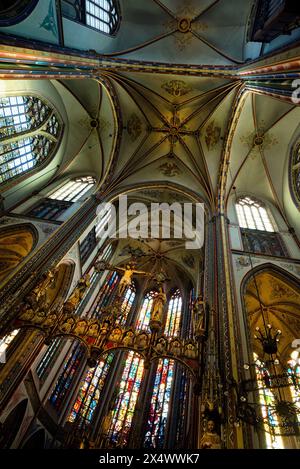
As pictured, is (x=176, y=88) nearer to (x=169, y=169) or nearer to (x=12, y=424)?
(x=169, y=169)

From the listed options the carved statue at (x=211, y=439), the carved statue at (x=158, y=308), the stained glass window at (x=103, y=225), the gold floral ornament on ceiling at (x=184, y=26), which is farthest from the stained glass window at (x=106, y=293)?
Answer: the gold floral ornament on ceiling at (x=184, y=26)

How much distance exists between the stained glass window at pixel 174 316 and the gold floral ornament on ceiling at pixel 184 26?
48.2ft

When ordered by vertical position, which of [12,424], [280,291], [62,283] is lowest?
[12,424]

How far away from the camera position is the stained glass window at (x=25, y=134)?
10961 mm

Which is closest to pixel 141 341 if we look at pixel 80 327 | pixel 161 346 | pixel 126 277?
pixel 161 346

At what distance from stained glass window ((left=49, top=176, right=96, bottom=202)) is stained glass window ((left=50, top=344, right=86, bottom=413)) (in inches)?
282

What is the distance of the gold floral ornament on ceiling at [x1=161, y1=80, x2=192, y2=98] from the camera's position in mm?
14047

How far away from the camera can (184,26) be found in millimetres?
14602

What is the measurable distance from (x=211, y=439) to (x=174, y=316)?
11561mm

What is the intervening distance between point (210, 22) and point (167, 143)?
21.4 feet

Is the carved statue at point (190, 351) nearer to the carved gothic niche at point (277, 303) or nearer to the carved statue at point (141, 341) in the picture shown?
the carved statue at point (141, 341)

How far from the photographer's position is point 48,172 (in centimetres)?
1419

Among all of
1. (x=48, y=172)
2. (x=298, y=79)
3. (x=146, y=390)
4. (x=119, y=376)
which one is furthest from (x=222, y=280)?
(x=48, y=172)
